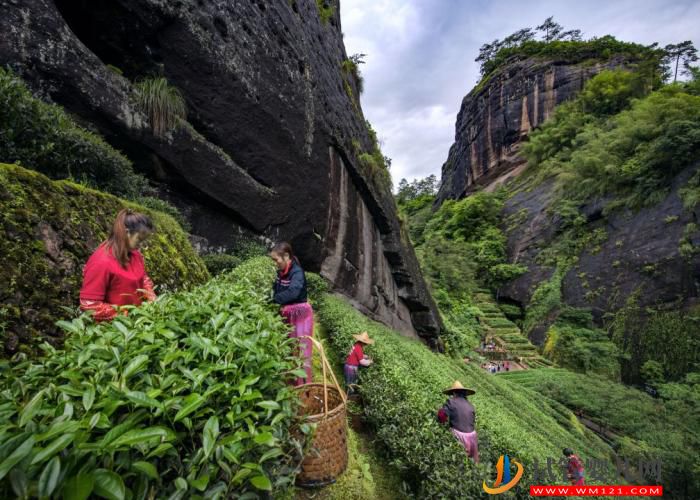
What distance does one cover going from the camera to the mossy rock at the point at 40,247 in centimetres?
223

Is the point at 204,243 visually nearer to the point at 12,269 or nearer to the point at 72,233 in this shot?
the point at 72,233

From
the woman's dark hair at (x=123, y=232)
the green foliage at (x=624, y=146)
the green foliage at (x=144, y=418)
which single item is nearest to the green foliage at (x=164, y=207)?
the woman's dark hair at (x=123, y=232)

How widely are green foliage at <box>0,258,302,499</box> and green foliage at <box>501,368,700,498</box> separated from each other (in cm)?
1679

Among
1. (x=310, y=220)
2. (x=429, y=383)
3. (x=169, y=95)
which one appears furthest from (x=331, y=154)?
(x=429, y=383)

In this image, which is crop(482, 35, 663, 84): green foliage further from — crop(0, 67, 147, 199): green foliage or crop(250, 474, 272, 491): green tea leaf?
crop(250, 474, 272, 491): green tea leaf

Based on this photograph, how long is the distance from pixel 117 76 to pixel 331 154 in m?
6.03

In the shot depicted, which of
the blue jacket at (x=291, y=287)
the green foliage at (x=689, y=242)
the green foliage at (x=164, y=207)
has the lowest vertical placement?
the blue jacket at (x=291, y=287)

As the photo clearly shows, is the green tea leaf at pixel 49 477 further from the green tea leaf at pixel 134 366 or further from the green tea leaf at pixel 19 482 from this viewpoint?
the green tea leaf at pixel 134 366

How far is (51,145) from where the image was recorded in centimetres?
377

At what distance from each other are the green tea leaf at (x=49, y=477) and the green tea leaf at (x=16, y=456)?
0.05m

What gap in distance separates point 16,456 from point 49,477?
0.07 m

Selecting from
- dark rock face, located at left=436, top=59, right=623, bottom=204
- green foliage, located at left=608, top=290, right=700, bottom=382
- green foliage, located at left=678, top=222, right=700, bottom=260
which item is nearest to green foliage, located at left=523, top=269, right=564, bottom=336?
green foliage, located at left=608, top=290, right=700, bottom=382

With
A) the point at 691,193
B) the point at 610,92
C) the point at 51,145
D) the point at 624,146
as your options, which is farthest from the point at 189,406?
the point at 610,92

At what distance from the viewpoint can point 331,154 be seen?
35.4 ft
